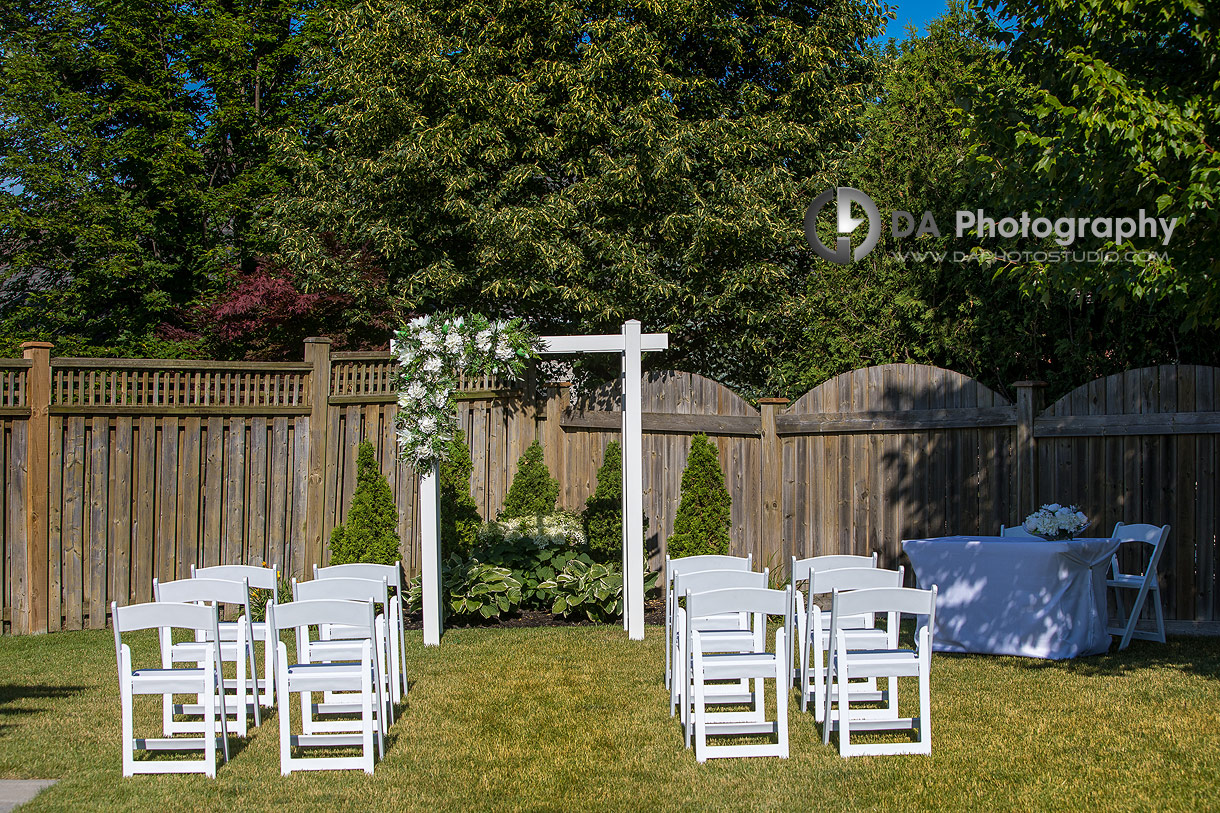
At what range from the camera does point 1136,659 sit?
7582mm

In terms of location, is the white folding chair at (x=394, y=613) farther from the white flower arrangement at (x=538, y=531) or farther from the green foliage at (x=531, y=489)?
the green foliage at (x=531, y=489)

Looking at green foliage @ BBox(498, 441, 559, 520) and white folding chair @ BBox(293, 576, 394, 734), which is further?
green foliage @ BBox(498, 441, 559, 520)

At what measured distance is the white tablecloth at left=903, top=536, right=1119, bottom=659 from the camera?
754 cm

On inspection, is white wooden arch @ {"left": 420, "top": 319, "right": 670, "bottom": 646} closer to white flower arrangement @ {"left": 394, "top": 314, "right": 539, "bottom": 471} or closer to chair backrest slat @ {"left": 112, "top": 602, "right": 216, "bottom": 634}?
white flower arrangement @ {"left": 394, "top": 314, "right": 539, "bottom": 471}

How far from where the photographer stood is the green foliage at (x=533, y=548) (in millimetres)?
10031

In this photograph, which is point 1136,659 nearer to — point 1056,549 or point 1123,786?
point 1056,549

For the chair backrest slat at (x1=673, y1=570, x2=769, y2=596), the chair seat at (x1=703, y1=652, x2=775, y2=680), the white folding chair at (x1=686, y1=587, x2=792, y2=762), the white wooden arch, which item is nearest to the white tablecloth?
the chair backrest slat at (x1=673, y1=570, x2=769, y2=596)

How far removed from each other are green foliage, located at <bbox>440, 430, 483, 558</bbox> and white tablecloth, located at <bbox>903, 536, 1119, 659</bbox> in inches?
186

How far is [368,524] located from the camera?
10070mm

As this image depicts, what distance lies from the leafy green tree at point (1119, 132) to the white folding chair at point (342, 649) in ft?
15.8

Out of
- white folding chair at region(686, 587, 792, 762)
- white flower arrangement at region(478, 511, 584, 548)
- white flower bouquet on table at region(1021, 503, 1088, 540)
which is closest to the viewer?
white folding chair at region(686, 587, 792, 762)

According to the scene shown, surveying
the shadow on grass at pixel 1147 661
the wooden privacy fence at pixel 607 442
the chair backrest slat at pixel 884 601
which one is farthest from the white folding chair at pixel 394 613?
the shadow on grass at pixel 1147 661

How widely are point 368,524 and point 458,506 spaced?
110cm

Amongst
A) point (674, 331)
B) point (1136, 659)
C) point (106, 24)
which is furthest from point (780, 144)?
point (106, 24)
